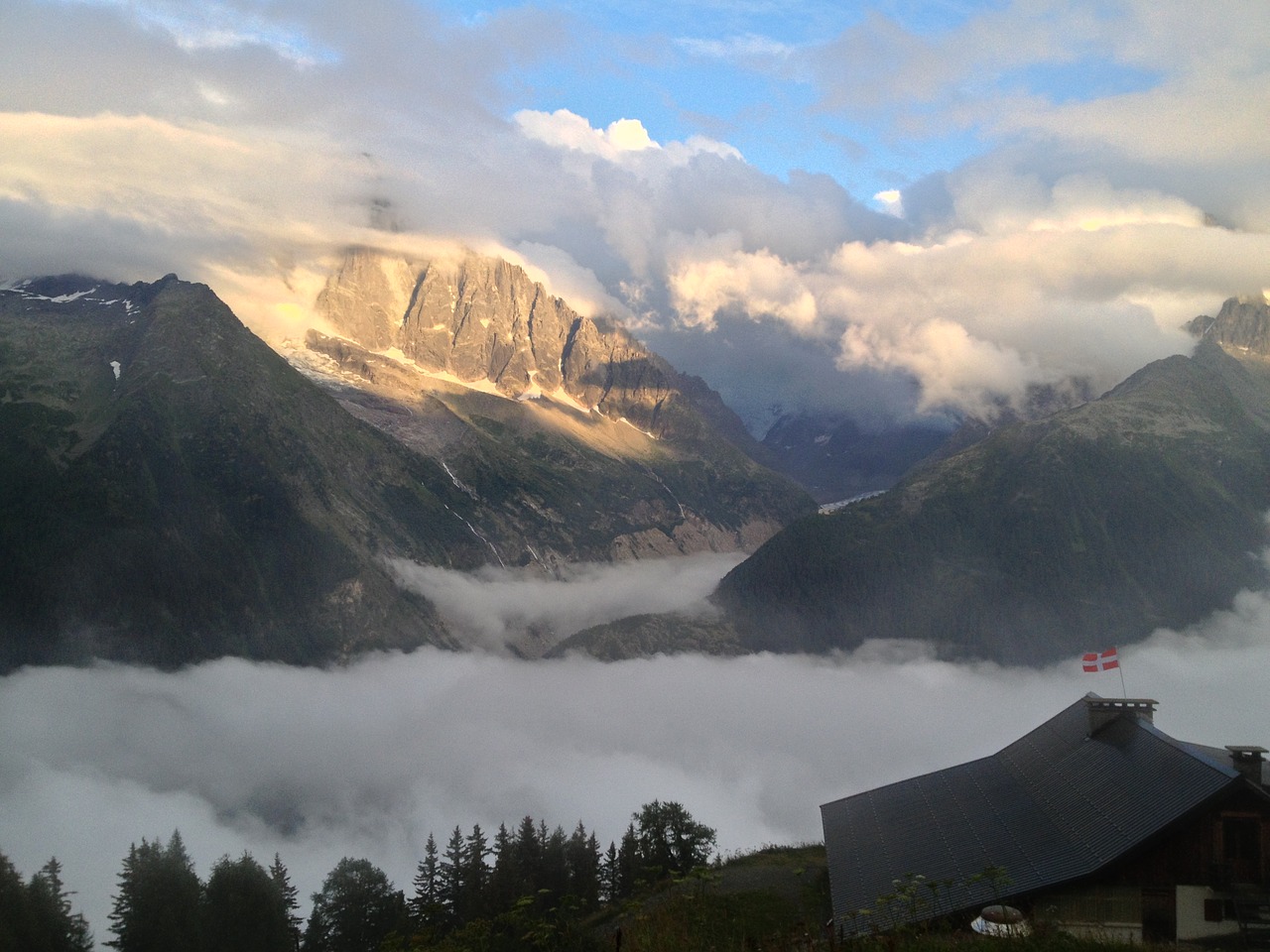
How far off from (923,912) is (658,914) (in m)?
16.7

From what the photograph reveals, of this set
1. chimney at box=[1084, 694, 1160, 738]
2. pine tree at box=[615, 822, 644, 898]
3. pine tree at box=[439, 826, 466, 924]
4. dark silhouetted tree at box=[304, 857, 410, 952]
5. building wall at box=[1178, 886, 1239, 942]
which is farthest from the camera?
pine tree at box=[615, 822, 644, 898]

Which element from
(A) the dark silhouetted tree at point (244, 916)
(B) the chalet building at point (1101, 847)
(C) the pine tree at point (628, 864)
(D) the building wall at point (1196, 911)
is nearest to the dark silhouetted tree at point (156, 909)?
(A) the dark silhouetted tree at point (244, 916)

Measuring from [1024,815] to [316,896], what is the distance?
71.7 metres

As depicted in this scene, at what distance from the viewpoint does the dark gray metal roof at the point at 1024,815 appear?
56.1m

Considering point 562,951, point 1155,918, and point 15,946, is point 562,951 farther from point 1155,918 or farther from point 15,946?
point 15,946

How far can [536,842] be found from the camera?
374 feet

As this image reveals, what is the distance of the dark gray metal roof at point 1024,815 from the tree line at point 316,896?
70.3ft

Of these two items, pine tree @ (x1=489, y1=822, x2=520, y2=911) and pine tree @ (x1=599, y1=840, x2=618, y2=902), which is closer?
pine tree @ (x1=489, y1=822, x2=520, y2=911)

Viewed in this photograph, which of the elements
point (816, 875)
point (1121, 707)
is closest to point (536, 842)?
point (816, 875)

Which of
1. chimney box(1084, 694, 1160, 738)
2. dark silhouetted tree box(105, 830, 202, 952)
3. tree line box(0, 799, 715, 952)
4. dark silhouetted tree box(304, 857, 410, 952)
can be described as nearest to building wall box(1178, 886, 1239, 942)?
chimney box(1084, 694, 1160, 738)

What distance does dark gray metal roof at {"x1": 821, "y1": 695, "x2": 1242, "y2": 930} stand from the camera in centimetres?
5606

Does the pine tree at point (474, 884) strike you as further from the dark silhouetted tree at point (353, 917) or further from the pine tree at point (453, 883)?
the dark silhouetted tree at point (353, 917)

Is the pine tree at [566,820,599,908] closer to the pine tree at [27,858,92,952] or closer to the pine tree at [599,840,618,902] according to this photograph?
the pine tree at [599,840,618,902]

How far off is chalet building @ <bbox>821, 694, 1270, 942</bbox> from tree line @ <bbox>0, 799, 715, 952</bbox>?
2593cm
